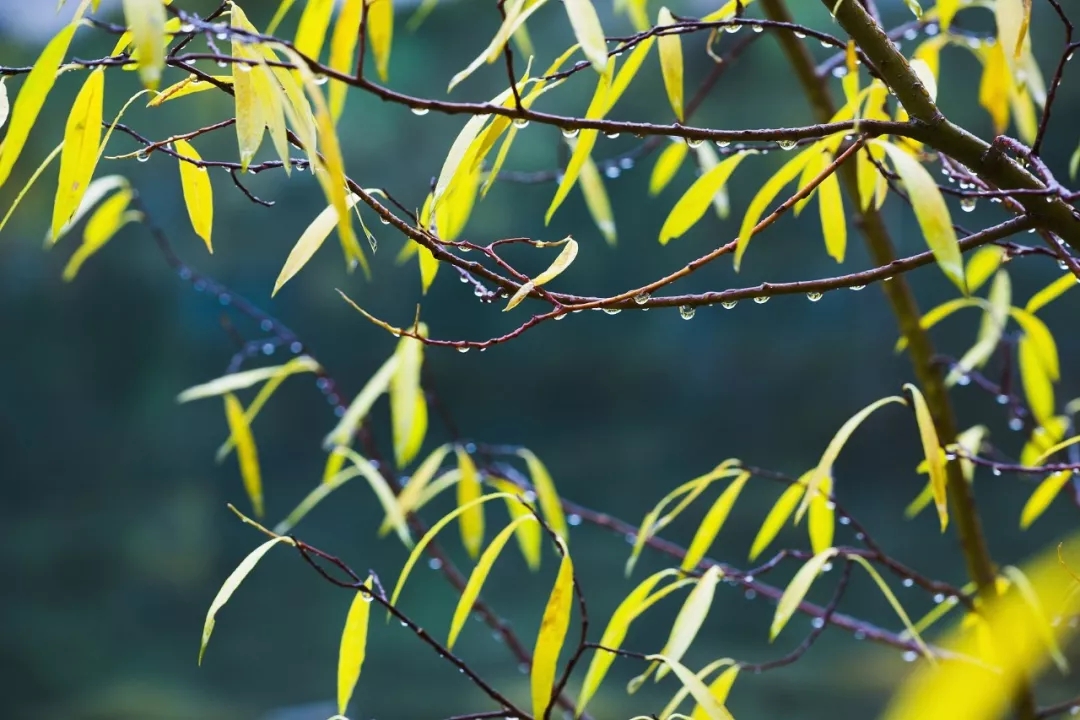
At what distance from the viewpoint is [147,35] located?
23cm

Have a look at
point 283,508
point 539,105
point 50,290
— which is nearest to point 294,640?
point 283,508

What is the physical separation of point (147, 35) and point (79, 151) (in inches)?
5.6

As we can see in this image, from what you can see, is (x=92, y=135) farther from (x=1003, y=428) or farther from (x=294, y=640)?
(x=1003, y=428)

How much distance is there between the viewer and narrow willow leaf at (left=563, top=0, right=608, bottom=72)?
28 centimetres

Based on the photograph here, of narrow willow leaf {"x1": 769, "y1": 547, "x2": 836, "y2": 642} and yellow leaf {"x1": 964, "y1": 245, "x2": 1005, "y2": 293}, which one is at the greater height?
yellow leaf {"x1": 964, "y1": 245, "x2": 1005, "y2": 293}

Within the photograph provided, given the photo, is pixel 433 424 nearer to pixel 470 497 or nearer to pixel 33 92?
pixel 470 497

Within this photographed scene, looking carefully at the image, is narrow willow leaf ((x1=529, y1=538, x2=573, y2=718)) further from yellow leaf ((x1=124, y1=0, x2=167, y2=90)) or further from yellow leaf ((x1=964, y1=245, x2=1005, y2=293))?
yellow leaf ((x1=964, y1=245, x2=1005, y2=293))

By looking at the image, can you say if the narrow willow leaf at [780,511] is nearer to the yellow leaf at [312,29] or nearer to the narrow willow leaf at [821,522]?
the narrow willow leaf at [821,522]

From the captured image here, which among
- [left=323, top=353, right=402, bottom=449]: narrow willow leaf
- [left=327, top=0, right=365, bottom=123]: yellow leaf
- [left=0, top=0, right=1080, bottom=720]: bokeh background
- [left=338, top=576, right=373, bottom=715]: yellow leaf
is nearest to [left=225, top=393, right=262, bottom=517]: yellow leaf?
[left=323, top=353, right=402, bottom=449]: narrow willow leaf

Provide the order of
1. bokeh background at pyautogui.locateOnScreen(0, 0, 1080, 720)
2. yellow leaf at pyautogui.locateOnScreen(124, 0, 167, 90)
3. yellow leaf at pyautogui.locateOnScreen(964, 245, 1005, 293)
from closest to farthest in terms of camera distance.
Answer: yellow leaf at pyautogui.locateOnScreen(124, 0, 167, 90) → yellow leaf at pyautogui.locateOnScreen(964, 245, 1005, 293) → bokeh background at pyautogui.locateOnScreen(0, 0, 1080, 720)

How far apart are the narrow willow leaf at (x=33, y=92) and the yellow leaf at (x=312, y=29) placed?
0.07 meters

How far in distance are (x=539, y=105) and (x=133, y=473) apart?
923mm

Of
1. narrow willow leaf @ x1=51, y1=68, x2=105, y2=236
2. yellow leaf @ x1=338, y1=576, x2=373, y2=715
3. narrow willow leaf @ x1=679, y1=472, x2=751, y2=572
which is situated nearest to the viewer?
A: narrow willow leaf @ x1=51, y1=68, x2=105, y2=236

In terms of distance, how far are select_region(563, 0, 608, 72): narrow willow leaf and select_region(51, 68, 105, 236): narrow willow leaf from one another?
18 centimetres
